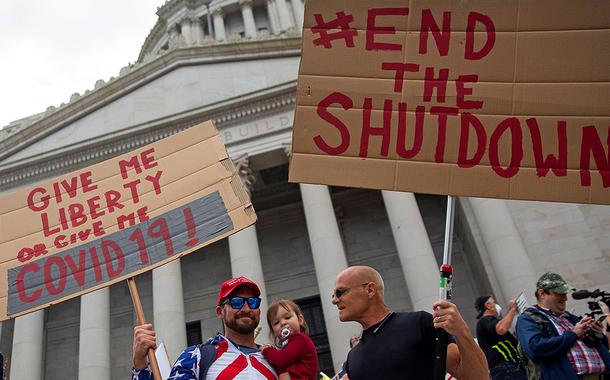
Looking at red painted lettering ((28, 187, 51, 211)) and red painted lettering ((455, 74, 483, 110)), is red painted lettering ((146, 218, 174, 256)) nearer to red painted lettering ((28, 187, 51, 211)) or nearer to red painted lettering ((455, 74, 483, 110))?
red painted lettering ((28, 187, 51, 211))

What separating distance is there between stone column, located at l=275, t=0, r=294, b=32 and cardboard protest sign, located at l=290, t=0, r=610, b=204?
39412 millimetres

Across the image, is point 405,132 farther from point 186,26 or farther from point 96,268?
point 186,26

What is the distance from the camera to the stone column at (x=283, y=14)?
42.8 meters

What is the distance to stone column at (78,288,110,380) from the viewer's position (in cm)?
1806

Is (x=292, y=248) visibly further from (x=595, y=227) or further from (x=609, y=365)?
(x=609, y=365)

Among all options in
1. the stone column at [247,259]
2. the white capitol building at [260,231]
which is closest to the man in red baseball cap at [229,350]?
the white capitol building at [260,231]

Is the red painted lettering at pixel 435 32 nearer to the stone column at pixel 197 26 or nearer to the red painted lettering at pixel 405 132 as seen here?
the red painted lettering at pixel 405 132

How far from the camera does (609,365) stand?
5.84 meters

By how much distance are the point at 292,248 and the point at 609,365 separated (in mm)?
19503

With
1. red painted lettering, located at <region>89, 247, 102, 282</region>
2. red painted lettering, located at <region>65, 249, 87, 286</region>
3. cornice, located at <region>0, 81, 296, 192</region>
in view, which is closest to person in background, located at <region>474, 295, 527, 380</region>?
red painted lettering, located at <region>89, 247, 102, 282</region>

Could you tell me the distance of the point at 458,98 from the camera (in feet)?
14.4

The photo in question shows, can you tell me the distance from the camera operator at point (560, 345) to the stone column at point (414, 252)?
10.3 metres

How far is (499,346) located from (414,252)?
34.9ft

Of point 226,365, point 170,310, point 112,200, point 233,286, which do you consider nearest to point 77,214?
point 112,200
